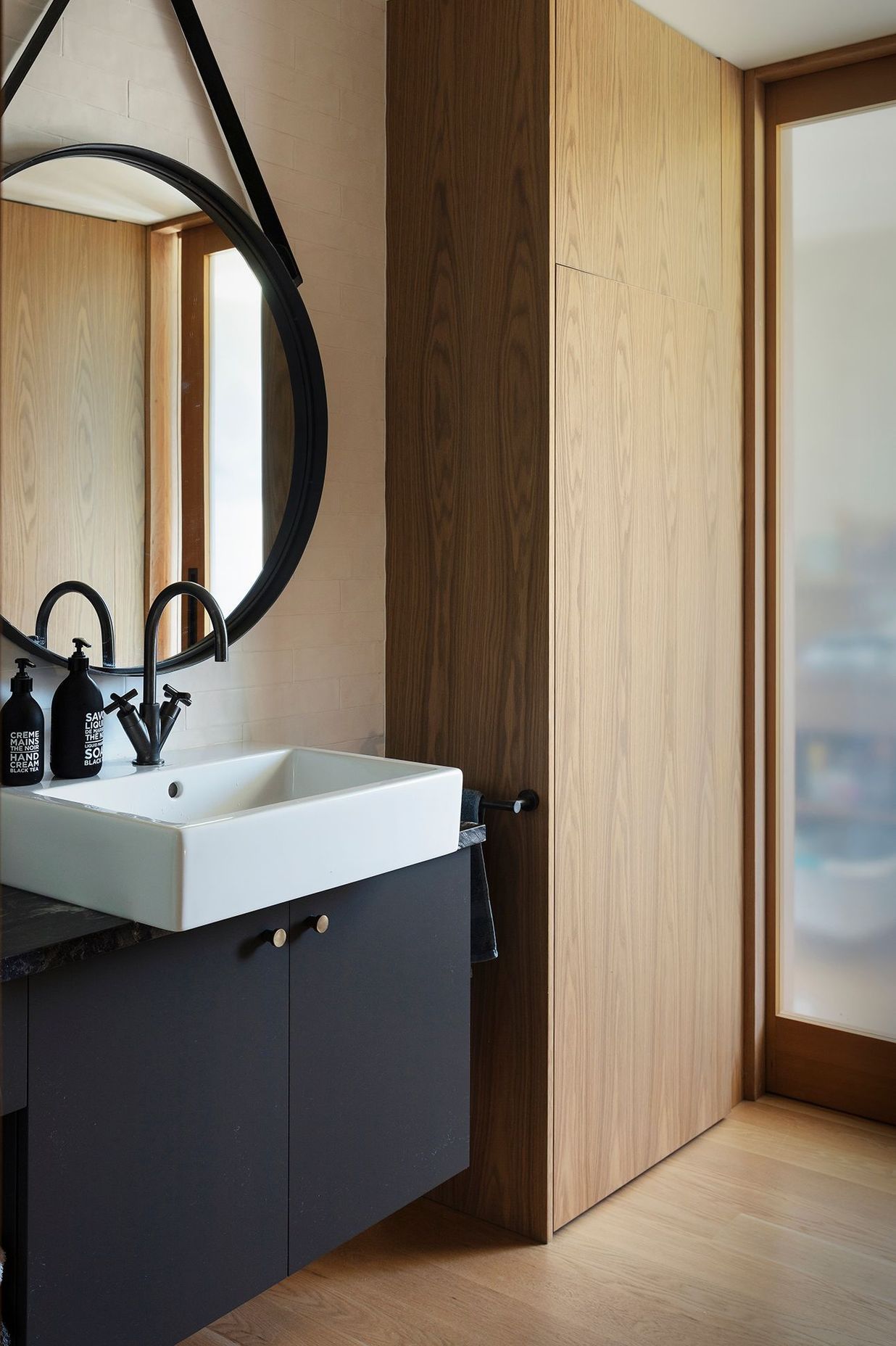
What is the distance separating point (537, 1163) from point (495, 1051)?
21cm

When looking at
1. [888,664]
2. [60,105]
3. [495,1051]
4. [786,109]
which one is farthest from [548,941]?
[786,109]

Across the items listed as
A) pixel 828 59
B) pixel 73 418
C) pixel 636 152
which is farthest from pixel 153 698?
pixel 828 59

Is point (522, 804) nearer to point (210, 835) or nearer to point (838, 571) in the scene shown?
point (210, 835)

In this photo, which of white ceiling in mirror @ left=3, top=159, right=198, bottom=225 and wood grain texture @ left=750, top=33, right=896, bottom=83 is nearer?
white ceiling in mirror @ left=3, top=159, right=198, bottom=225

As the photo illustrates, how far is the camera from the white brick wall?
1818 millimetres

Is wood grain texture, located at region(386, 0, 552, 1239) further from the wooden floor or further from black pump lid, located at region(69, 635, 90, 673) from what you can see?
black pump lid, located at region(69, 635, 90, 673)

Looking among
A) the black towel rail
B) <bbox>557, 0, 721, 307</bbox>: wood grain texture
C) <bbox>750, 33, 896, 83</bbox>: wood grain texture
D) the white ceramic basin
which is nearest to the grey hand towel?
the black towel rail

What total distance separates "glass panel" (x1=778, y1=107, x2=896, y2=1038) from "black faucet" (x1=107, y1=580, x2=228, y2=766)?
1.48 metres

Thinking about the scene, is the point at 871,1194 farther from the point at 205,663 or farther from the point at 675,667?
the point at 205,663

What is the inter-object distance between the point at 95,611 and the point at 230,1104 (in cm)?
77

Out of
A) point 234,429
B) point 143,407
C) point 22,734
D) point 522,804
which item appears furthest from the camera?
point 522,804

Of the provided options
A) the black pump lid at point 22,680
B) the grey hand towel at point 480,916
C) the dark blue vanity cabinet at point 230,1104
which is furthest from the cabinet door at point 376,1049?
the black pump lid at point 22,680

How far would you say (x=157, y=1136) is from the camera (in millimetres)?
1377

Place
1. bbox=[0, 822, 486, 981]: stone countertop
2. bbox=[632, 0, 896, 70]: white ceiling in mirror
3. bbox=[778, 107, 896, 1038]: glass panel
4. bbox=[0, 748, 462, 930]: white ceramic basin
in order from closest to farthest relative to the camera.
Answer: bbox=[0, 822, 486, 981]: stone countertop
bbox=[0, 748, 462, 930]: white ceramic basin
bbox=[632, 0, 896, 70]: white ceiling in mirror
bbox=[778, 107, 896, 1038]: glass panel
